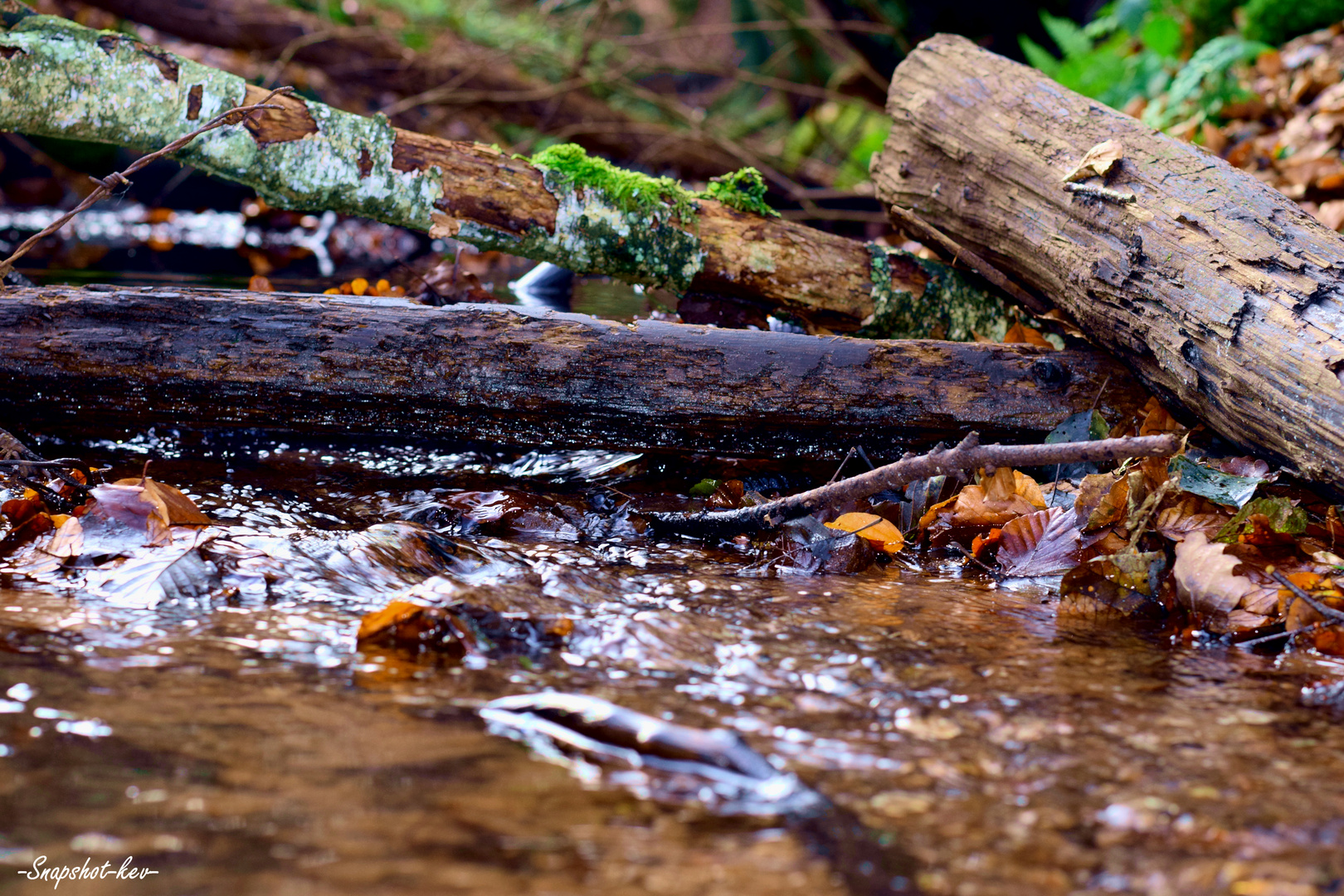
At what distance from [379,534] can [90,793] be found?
1.09 m

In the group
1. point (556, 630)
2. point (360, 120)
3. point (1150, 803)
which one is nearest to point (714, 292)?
point (360, 120)

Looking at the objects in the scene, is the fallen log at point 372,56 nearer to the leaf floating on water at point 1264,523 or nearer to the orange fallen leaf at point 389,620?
the leaf floating on water at point 1264,523

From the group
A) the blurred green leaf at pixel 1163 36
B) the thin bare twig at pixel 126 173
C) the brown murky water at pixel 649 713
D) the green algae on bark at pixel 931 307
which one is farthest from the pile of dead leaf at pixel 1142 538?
the blurred green leaf at pixel 1163 36

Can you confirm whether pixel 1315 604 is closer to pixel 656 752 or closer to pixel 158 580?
pixel 656 752

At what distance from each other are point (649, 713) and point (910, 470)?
42.4 inches

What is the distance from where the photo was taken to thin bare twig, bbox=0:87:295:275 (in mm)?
2756

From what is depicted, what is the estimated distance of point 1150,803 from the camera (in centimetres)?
137

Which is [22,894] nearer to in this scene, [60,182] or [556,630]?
[556,630]

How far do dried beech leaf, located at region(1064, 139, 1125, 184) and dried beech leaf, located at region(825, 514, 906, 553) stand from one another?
4.46 ft

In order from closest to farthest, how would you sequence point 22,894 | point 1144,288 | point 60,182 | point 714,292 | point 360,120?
1. point 22,894
2. point 1144,288
3. point 360,120
4. point 714,292
5. point 60,182

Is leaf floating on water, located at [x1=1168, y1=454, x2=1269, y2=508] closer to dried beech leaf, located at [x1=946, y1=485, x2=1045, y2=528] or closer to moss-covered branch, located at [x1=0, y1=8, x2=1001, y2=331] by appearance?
dried beech leaf, located at [x1=946, y1=485, x2=1045, y2=528]

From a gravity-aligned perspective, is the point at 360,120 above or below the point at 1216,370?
above

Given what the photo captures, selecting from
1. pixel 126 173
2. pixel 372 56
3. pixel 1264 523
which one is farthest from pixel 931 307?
pixel 372 56

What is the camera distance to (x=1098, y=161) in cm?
303
